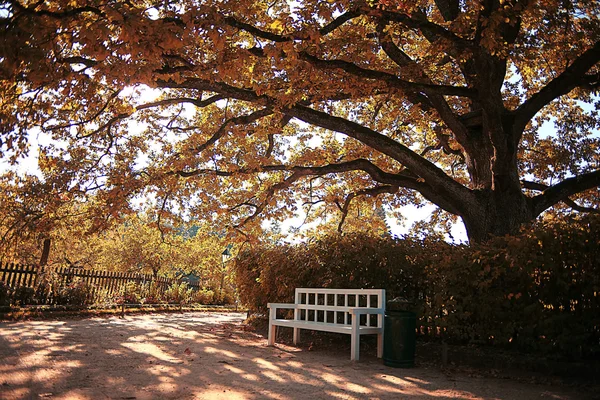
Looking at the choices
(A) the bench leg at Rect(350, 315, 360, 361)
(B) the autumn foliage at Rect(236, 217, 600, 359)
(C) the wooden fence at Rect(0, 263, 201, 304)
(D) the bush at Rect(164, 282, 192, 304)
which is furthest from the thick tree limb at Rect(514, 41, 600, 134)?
(D) the bush at Rect(164, 282, 192, 304)

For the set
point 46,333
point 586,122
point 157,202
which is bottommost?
point 46,333

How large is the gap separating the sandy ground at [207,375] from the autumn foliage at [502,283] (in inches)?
28.0

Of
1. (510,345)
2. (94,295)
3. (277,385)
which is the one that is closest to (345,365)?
(277,385)

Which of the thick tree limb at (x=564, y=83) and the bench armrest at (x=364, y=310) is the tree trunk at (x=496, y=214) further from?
the bench armrest at (x=364, y=310)

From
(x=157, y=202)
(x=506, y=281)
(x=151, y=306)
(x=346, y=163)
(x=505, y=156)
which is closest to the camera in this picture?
(x=506, y=281)

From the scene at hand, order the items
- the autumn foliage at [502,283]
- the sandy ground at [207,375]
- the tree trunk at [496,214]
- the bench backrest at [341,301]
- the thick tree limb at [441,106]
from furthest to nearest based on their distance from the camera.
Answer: the thick tree limb at [441,106], the tree trunk at [496,214], the bench backrest at [341,301], the autumn foliage at [502,283], the sandy ground at [207,375]

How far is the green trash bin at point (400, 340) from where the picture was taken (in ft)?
20.7

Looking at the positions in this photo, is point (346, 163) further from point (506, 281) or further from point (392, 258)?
point (506, 281)

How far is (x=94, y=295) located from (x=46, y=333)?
303 inches

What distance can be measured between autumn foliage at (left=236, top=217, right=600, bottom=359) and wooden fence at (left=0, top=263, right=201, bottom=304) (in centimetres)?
1025

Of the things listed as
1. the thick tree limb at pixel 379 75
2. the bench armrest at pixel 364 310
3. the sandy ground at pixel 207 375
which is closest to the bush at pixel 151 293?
the sandy ground at pixel 207 375

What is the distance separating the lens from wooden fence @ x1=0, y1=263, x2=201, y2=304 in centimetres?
1277

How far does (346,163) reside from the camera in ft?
38.2

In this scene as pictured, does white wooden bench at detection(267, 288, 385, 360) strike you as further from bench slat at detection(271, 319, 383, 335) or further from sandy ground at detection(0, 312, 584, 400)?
sandy ground at detection(0, 312, 584, 400)
